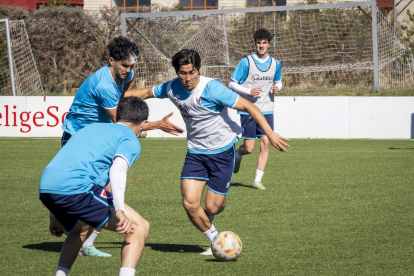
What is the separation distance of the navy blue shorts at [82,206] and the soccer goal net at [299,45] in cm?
1645

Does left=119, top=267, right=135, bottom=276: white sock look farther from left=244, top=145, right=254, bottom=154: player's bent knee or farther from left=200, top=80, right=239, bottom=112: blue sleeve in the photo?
left=244, top=145, right=254, bottom=154: player's bent knee

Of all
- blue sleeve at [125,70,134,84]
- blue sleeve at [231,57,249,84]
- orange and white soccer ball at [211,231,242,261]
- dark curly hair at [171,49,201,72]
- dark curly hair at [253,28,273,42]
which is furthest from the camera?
blue sleeve at [231,57,249,84]

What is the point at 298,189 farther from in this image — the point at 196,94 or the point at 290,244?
the point at 196,94

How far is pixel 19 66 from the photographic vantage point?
23.1 metres

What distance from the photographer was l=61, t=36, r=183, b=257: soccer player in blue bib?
20.7 feet

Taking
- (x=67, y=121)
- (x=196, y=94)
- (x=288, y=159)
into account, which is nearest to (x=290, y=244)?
(x=196, y=94)

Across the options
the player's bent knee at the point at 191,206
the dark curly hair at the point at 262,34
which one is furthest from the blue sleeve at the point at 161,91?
the dark curly hair at the point at 262,34

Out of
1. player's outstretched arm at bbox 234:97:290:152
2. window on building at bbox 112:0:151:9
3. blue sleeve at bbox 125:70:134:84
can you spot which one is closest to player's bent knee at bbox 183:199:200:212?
player's outstretched arm at bbox 234:97:290:152

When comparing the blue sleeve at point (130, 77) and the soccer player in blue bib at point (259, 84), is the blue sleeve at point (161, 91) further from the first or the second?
the soccer player in blue bib at point (259, 84)

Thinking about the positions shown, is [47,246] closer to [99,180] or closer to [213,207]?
[213,207]

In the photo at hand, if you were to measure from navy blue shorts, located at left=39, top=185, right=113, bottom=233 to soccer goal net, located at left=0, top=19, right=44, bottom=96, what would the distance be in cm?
1779

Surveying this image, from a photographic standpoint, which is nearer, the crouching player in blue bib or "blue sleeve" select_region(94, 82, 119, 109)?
the crouching player in blue bib

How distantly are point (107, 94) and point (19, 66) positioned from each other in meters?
17.7

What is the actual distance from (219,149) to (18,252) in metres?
2.07
